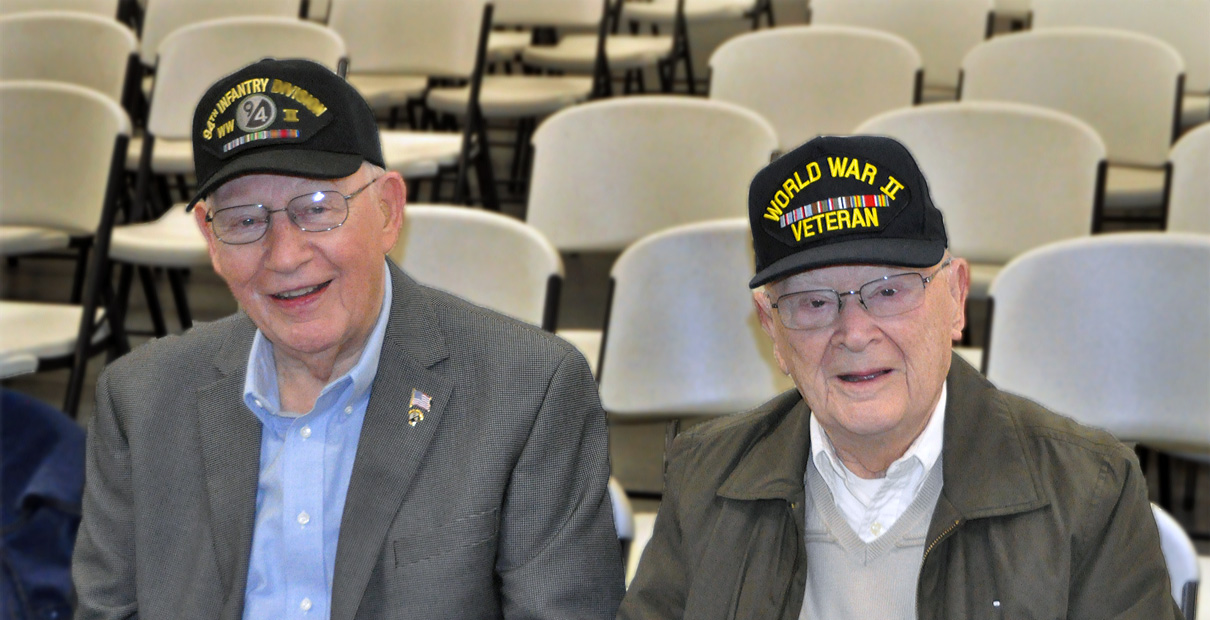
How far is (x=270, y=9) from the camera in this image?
563 cm

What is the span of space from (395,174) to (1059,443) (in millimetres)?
922

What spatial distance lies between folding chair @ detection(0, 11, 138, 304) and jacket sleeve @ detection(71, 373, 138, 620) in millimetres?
3077

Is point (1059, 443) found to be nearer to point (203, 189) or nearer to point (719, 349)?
point (203, 189)

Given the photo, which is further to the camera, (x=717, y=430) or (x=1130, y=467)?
(x=717, y=430)

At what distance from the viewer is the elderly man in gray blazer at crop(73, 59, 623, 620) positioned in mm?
1646

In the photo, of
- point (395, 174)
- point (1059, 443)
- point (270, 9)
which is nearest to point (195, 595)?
point (395, 174)

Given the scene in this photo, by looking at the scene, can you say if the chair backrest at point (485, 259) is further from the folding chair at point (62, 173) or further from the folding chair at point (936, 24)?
the folding chair at point (936, 24)

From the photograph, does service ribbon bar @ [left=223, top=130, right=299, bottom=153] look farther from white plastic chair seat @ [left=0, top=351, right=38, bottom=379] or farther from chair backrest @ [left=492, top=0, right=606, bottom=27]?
chair backrest @ [left=492, top=0, right=606, bottom=27]

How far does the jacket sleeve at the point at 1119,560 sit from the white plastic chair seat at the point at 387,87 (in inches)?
173

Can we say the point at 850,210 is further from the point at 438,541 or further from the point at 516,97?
the point at 516,97

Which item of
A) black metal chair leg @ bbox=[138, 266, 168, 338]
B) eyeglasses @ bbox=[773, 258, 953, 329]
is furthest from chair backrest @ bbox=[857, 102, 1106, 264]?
black metal chair leg @ bbox=[138, 266, 168, 338]

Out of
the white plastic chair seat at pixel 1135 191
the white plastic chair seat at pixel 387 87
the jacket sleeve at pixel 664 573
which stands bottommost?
the white plastic chair seat at pixel 1135 191

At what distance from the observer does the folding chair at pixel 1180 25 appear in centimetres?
490

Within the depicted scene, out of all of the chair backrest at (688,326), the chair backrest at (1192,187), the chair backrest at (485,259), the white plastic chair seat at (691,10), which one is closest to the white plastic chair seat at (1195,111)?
the chair backrest at (1192,187)
